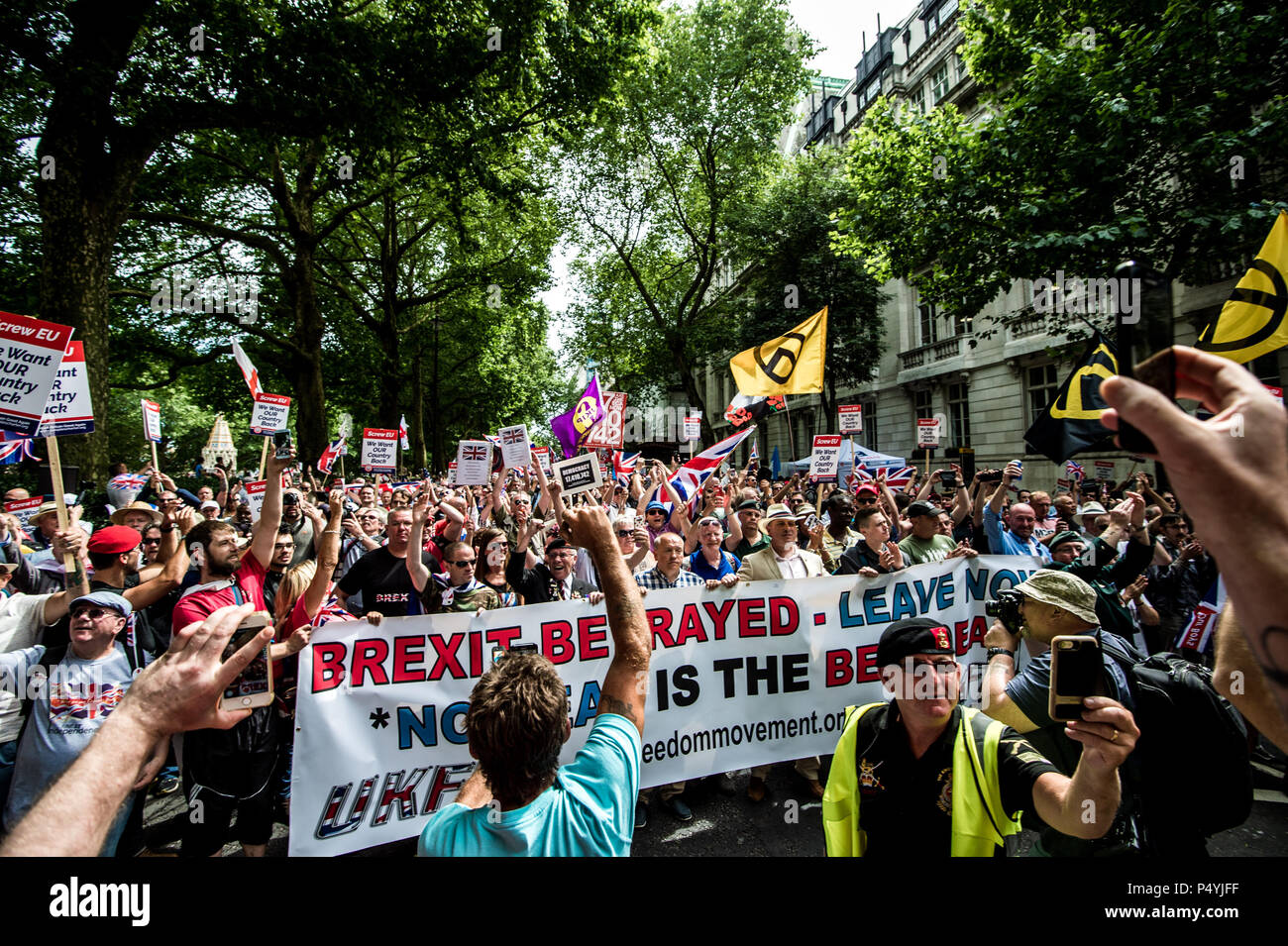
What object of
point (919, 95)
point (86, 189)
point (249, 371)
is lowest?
point (249, 371)

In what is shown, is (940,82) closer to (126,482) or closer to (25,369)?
(126,482)

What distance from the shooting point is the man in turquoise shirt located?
1490mm

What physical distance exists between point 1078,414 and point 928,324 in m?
23.0

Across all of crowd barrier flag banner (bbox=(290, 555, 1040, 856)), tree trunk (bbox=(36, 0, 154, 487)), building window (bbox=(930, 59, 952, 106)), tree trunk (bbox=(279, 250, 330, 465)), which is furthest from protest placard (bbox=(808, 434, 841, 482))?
building window (bbox=(930, 59, 952, 106))

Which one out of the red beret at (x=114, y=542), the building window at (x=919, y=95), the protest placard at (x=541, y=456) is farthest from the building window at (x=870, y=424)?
the red beret at (x=114, y=542)

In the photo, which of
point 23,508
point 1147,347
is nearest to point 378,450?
point 23,508

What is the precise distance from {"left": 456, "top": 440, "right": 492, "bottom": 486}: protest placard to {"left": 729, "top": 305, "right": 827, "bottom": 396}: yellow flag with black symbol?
3.72m

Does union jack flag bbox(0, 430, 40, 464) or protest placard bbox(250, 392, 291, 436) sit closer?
union jack flag bbox(0, 430, 40, 464)

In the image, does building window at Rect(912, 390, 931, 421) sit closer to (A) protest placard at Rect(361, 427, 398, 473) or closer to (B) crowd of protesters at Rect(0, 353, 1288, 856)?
(B) crowd of protesters at Rect(0, 353, 1288, 856)

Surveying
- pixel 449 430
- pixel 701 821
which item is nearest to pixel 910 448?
pixel 701 821

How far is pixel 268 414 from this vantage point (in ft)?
29.2

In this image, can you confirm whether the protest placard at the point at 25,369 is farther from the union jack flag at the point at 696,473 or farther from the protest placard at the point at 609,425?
the union jack flag at the point at 696,473

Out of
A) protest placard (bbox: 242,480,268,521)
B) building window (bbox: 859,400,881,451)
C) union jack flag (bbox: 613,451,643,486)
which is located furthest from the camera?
building window (bbox: 859,400,881,451)

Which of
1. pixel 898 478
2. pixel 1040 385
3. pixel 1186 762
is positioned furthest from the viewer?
pixel 1040 385
